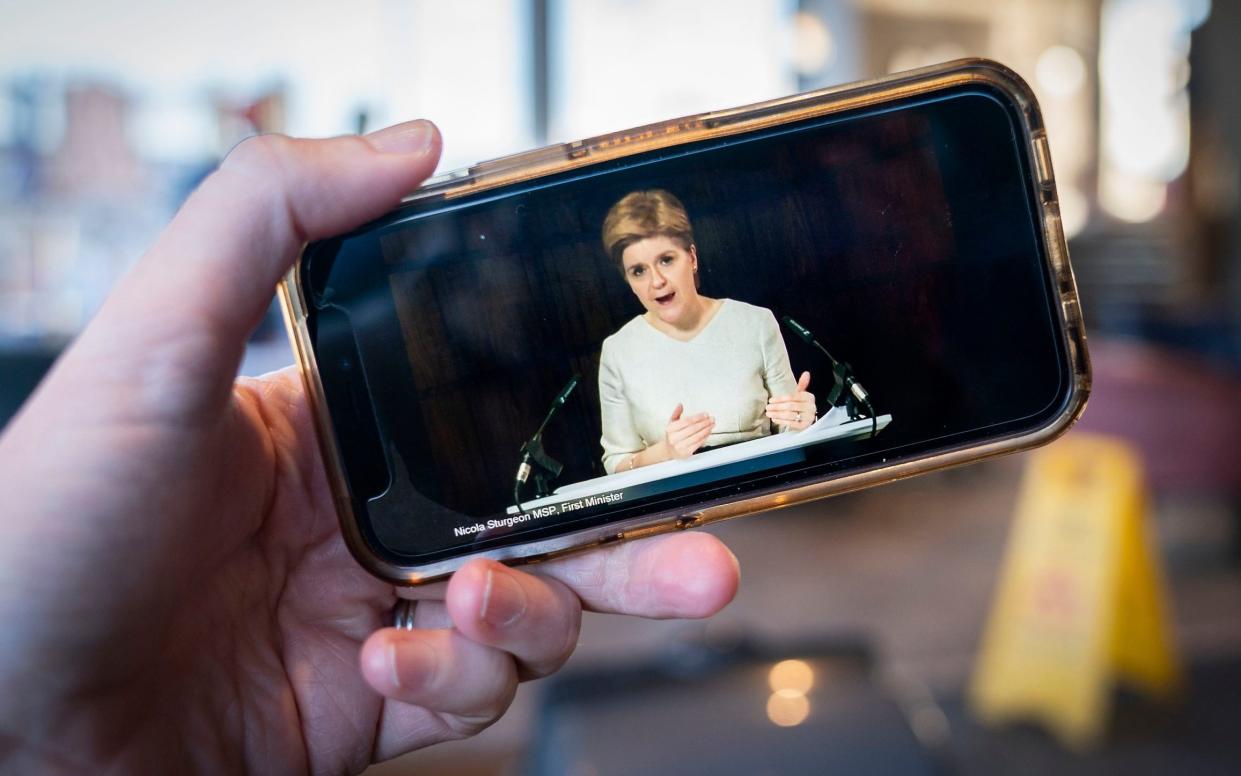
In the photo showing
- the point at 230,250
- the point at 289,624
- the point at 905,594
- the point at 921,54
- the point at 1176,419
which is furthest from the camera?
the point at 921,54

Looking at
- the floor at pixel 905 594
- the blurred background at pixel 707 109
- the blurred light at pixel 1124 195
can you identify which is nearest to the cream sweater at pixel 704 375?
the blurred background at pixel 707 109

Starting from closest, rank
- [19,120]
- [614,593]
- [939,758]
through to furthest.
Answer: [614,593] < [939,758] < [19,120]

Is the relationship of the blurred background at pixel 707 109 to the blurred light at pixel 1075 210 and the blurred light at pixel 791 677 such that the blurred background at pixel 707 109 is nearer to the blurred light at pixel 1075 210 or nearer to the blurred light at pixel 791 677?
the blurred light at pixel 791 677

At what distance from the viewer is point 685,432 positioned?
2.00 ft

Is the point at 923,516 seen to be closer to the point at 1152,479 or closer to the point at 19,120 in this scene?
the point at 1152,479

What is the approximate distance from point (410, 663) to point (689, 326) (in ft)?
0.91

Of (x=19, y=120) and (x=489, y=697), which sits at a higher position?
(x=19, y=120)

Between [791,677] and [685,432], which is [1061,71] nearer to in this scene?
[791,677]

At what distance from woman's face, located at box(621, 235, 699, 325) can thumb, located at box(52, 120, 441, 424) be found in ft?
0.48

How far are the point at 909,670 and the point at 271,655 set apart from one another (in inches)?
→ 62.3

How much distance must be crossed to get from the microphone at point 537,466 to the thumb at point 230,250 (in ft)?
0.59

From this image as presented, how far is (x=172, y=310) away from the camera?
54 cm

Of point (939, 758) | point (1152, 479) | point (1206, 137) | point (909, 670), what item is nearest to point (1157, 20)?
point (1206, 137)

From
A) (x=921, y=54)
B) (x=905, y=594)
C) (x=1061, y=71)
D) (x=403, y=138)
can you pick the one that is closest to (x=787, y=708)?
(x=403, y=138)
